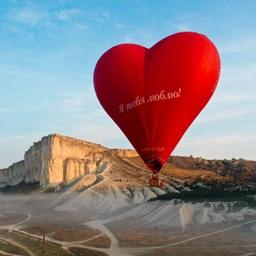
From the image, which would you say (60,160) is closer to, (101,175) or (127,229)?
(101,175)

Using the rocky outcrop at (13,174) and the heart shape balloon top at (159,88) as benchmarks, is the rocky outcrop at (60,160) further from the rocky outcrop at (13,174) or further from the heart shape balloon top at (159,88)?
the heart shape balloon top at (159,88)

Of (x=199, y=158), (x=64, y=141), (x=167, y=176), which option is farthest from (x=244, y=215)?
(x=199, y=158)

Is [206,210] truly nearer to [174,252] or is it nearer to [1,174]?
[174,252]

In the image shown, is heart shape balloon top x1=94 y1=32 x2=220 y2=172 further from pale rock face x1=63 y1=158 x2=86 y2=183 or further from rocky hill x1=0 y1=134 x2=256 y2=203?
pale rock face x1=63 y1=158 x2=86 y2=183

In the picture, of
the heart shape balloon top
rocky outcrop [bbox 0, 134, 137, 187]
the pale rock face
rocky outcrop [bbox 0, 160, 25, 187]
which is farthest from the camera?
rocky outcrop [bbox 0, 160, 25, 187]

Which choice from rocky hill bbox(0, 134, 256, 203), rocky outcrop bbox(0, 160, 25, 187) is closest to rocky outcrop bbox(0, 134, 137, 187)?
rocky hill bbox(0, 134, 256, 203)

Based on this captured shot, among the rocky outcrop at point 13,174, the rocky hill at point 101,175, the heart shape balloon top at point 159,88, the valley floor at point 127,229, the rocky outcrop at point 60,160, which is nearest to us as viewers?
the heart shape balloon top at point 159,88

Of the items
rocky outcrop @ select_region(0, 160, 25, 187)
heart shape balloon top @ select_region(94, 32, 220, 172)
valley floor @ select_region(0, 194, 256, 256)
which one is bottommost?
valley floor @ select_region(0, 194, 256, 256)

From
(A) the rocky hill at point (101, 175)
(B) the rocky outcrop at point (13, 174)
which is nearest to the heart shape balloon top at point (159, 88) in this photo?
(A) the rocky hill at point (101, 175)
